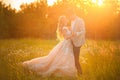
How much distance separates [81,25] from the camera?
10.8m

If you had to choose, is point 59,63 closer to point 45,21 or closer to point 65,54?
point 65,54

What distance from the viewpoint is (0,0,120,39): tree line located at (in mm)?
45250

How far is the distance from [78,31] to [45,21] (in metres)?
38.9

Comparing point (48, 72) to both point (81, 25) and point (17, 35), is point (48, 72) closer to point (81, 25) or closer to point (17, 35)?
point (81, 25)

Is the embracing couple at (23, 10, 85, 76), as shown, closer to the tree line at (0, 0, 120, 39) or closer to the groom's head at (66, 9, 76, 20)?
the groom's head at (66, 9, 76, 20)

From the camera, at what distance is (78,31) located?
1095cm

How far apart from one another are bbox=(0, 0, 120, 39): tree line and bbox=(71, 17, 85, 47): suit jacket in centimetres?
3214

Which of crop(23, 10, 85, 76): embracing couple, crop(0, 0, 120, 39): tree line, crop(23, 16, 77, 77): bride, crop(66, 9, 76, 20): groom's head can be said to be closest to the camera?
crop(66, 9, 76, 20): groom's head

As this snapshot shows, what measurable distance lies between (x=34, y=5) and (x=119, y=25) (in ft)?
42.9

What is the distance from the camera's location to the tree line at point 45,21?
45250mm

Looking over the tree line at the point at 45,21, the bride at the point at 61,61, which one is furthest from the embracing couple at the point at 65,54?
the tree line at the point at 45,21

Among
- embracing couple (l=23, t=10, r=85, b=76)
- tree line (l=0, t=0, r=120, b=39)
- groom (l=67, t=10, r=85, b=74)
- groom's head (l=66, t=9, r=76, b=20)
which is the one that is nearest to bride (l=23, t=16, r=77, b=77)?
embracing couple (l=23, t=10, r=85, b=76)

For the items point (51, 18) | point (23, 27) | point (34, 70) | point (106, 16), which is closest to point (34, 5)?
point (51, 18)

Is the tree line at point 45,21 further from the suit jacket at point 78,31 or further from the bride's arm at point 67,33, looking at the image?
the suit jacket at point 78,31
